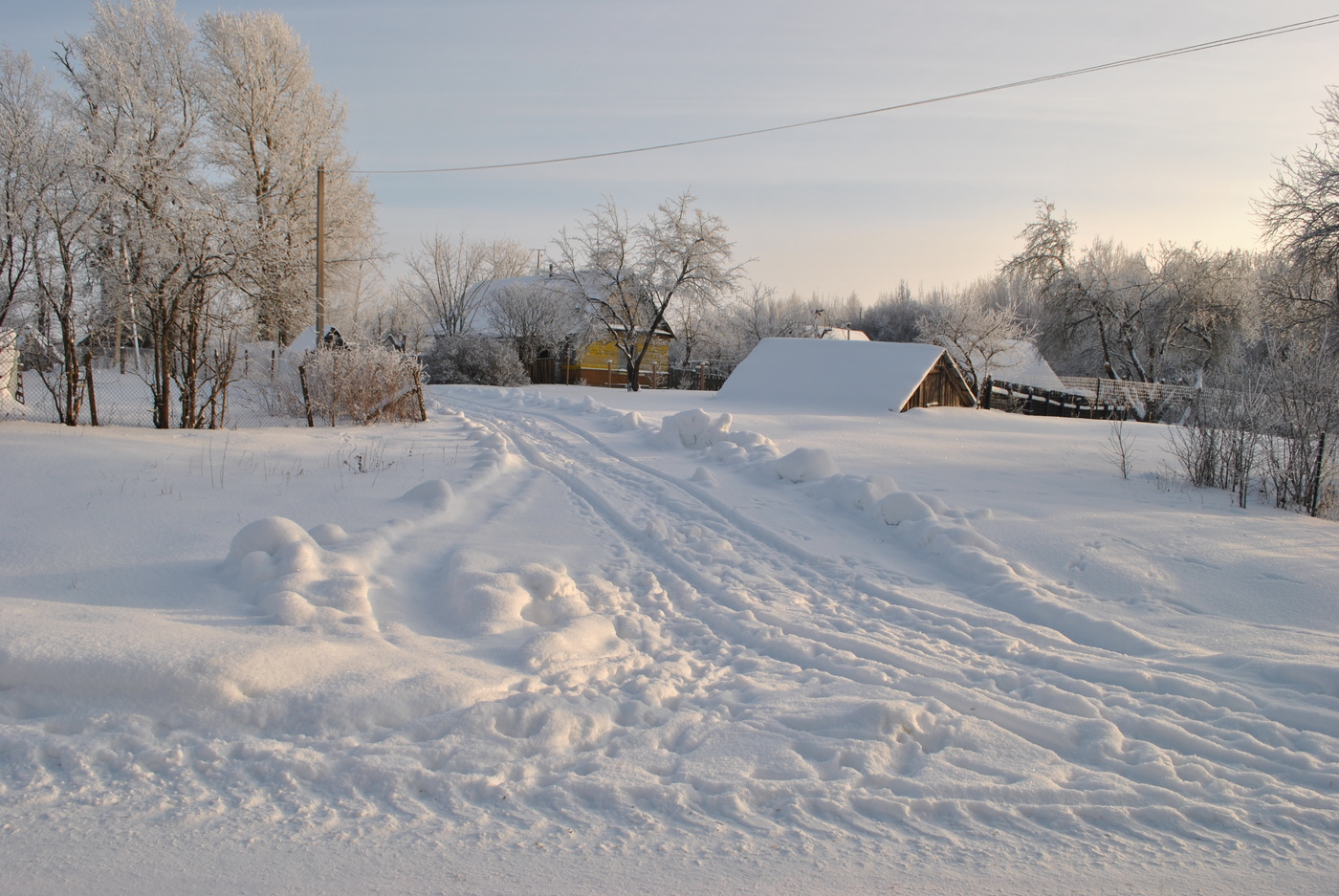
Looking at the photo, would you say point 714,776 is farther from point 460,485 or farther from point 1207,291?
point 1207,291

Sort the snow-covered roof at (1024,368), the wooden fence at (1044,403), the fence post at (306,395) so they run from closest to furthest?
1. the fence post at (306,395)
2. the wooden fence at (1044,403)
3. the snow-covered roof at (1024,368)

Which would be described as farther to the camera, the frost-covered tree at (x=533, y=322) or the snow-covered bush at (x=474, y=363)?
the frost-covered tree at (x=533, y=322)

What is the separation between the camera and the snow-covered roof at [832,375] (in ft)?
69.1

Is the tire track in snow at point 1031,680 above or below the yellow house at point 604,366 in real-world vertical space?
below

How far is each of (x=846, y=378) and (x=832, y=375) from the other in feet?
1.99

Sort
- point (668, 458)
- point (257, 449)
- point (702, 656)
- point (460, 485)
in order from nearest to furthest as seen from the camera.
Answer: point (702, 656) < point (460, 485) < point (257, 449) < point (668, 458)

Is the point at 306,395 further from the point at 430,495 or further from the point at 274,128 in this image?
the point at 274,128

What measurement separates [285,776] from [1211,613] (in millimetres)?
6201

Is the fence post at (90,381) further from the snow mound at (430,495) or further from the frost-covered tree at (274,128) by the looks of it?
the frost-covered tree at (274,128)

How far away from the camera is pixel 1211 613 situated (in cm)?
562

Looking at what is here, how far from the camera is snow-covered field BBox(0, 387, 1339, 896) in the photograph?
2.62 meters

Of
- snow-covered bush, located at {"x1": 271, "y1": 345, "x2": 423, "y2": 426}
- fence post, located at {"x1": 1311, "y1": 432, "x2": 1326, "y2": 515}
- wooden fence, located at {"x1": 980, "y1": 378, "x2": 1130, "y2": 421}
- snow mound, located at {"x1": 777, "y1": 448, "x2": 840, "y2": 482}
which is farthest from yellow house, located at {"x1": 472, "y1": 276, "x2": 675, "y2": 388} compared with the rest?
fence post, located at {"x1": 1311, "y1": 432, "x2": 1326, "y2": 515}

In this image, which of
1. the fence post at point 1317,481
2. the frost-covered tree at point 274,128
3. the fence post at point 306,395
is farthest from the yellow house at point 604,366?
the fence post at point 1317,481

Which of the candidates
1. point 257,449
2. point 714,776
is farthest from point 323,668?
point 257,449
